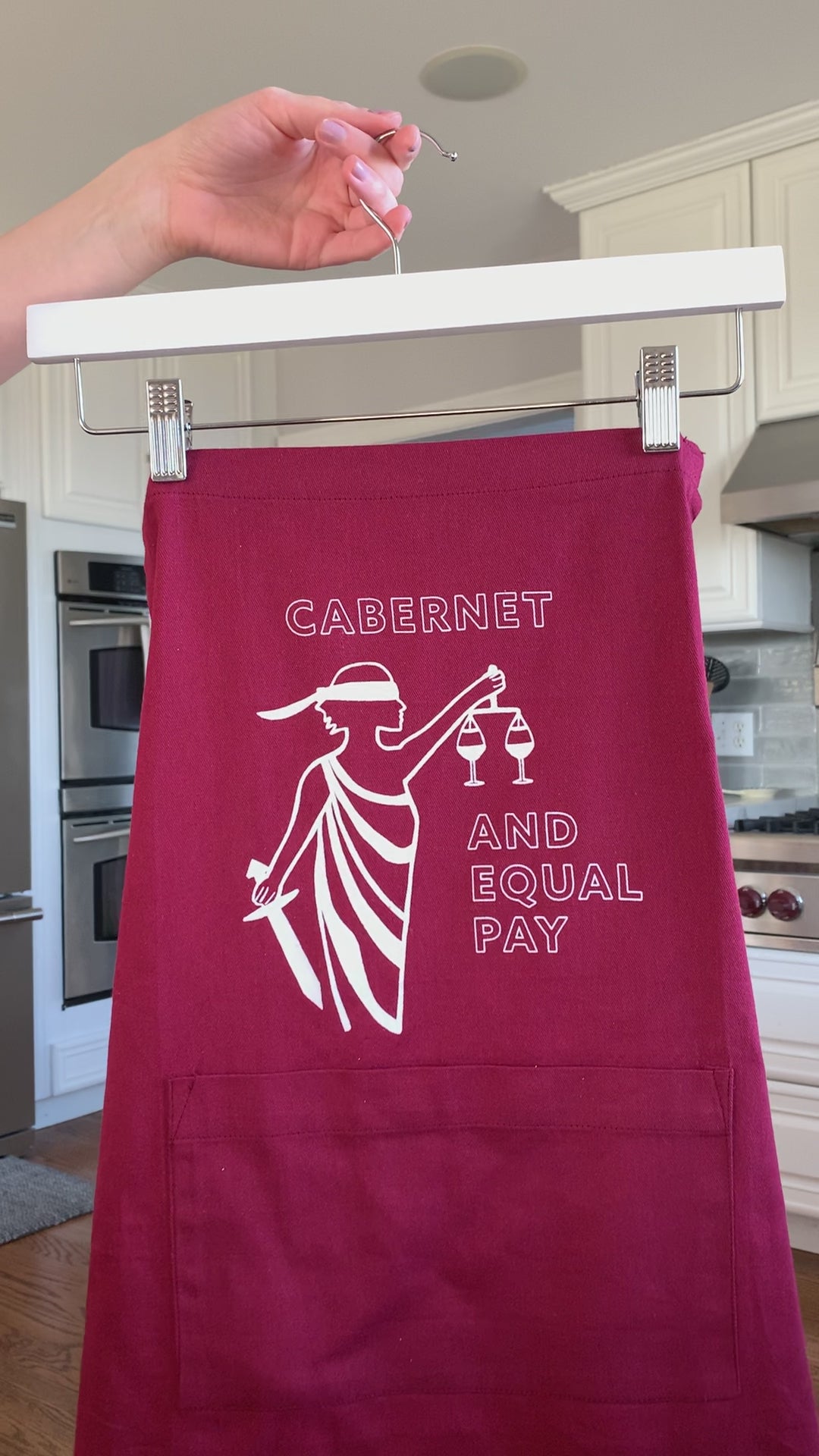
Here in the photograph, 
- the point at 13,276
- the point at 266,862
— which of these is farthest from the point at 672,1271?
the point at 13,276

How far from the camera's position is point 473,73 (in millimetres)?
2361

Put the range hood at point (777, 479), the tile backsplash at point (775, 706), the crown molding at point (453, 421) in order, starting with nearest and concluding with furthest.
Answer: the range hood at point (777, 479)
the tile backsplash at point (775, 706)
the crown molding at point (453, 421)

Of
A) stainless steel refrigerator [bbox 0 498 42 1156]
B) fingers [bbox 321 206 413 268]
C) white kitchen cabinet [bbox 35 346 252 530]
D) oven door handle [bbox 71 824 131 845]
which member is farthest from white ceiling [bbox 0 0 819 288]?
oven door handle [bbox 71 824 131 845]

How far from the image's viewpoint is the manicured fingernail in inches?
31.0

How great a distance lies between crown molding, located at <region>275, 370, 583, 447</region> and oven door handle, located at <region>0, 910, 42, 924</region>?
1636mm

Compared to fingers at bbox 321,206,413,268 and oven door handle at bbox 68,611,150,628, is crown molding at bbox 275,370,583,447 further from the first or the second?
fingers at bbox 321,206,413,268

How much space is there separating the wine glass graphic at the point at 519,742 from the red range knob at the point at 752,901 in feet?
5.50

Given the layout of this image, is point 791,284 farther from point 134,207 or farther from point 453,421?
point 134,207

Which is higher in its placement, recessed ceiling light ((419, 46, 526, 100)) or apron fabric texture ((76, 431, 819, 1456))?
recessed ceiling light ((419, 46, 526, 100))

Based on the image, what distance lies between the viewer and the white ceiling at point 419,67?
85.2 inches

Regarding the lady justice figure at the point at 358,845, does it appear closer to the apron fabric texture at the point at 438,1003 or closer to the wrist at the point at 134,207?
the apron fabric texture at the point at 438,1003

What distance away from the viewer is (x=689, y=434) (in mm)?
2799

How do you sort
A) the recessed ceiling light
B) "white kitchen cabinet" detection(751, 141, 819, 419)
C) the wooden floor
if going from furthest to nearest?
1. "white kitchen cabinet" detection(751, 141, 819, 419)
2. the recessed ceiling light
3. the wooden floor

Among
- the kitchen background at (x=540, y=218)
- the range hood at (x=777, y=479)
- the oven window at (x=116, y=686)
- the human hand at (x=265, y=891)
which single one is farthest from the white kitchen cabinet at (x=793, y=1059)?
the oven window at (x=116, y=686)
